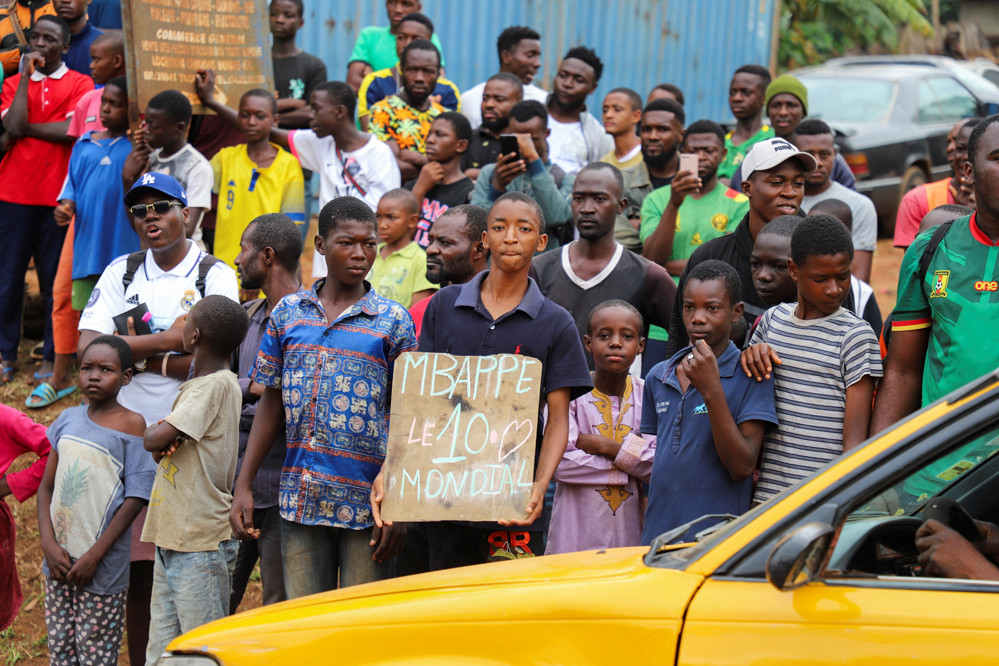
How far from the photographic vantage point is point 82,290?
708cm

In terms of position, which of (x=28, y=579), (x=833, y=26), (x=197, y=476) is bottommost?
(x=28, y=579)

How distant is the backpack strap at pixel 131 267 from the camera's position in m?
5.36

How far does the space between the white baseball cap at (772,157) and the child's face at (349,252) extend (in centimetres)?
194

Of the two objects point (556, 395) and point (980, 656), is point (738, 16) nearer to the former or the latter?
point (556, 395)

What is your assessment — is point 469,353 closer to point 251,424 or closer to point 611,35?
point 251,424

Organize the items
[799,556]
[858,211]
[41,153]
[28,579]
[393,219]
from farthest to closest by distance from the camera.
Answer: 1. [41,153]
2. [858,211]
3. [28,579]
4. [393,219]
5. [799,556]

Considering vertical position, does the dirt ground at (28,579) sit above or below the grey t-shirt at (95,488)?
below

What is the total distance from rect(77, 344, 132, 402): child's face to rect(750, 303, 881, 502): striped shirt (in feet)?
9.21

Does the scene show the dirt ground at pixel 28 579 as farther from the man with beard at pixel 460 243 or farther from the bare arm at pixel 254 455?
the man with beard at pixel 460 243

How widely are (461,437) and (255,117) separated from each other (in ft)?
13.3

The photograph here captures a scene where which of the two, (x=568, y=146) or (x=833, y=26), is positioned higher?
(x=833, y=26)

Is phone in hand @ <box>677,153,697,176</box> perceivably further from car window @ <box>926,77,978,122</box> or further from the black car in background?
car window @ <box>926,77,978,122</box>

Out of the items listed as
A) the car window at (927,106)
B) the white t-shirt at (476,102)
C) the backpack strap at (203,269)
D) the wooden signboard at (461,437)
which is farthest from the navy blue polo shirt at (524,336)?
the car window at (927,106)

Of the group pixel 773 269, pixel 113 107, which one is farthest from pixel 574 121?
pixel 773 269
